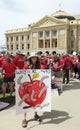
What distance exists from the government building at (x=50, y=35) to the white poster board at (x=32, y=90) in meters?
78.4

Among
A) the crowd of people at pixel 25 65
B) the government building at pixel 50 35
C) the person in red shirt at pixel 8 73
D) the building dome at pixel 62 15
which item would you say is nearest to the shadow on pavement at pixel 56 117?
the crowd of people at pixel 25 65

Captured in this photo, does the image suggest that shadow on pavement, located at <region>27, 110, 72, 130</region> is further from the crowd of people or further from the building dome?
the building dome

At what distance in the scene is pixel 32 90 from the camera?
→ 728 centimetres

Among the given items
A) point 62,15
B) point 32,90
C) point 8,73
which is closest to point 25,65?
point 32,90

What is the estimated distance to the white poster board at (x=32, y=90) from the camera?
23.4 feet

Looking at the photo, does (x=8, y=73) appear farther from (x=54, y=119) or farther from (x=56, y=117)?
(x=54, y=119)

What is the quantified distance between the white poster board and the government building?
257 feet

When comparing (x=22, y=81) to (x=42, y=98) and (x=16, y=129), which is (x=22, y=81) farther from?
(x=16, y=129)

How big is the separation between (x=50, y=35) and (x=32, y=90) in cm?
8429

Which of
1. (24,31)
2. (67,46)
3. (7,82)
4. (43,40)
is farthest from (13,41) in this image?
(7,82)

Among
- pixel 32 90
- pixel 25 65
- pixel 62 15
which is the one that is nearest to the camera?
pixel 32 90

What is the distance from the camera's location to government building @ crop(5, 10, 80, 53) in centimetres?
8600

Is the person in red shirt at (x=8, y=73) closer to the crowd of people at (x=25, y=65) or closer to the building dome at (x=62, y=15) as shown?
the crowd of people at (x=25, y=65)

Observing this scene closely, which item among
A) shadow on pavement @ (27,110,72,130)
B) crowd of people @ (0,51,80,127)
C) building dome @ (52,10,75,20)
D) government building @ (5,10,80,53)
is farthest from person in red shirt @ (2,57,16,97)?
building dome @ (52,10,75,20)
